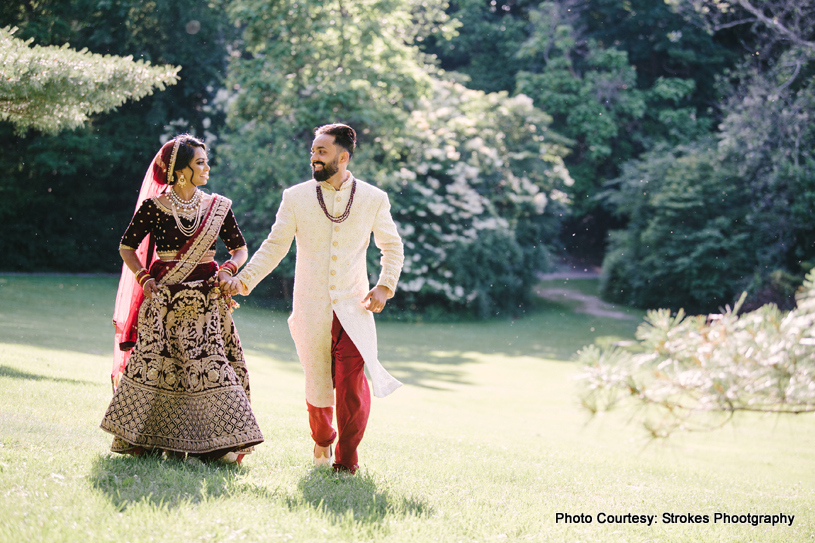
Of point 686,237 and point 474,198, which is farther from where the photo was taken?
point 686,237

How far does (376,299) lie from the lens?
4219mm

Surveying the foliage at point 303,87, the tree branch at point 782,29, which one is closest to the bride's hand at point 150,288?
the foliage at point 303,87

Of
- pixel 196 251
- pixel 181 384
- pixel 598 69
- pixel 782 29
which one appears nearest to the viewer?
pixel 181 384

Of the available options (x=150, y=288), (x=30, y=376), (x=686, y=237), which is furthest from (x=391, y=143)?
(x=150, y=288)

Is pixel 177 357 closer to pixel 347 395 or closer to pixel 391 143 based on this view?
pixel 347 395

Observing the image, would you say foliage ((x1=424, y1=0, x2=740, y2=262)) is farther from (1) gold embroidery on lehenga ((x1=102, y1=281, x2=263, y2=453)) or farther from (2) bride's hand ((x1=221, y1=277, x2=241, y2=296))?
(1) gold embroidery on lehenga ((x1=102, y1=281, x2=263, y2=453))

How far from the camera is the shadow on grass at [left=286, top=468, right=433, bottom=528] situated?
3559 millimetres

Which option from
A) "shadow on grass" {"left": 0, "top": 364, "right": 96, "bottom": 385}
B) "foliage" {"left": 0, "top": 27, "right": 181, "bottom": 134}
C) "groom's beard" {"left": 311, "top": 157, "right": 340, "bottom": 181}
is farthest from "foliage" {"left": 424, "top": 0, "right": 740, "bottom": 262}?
"groom's beard" {"left": 311, "top": 157, "right": 340, "bottom": 181}

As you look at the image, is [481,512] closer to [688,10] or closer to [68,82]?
[68,82]

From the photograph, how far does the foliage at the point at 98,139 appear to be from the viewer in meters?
20.2

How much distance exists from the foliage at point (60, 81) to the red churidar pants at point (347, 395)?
3.34 m

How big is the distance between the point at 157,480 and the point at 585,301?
2049 cm

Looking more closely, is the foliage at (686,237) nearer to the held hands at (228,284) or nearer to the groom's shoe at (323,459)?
the groom's shoe at (323,459)

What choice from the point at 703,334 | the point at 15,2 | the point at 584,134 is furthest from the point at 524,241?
the point at 703,334
